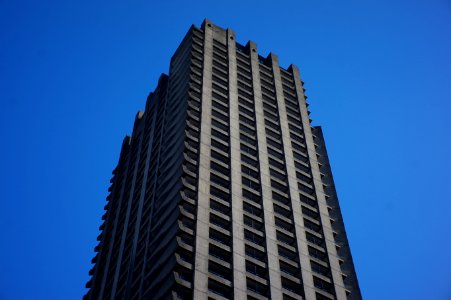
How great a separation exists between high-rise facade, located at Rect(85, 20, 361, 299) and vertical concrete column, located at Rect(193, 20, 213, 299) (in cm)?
11

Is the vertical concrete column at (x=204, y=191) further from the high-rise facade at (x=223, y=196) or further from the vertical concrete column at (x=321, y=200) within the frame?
the vertical concrete column at (x=321, y=200)

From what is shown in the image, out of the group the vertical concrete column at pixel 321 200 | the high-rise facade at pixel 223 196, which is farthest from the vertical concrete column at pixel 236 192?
the vertical concrete column at pixel 321 200

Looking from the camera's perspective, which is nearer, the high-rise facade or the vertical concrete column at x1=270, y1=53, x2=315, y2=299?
the high-rise facade

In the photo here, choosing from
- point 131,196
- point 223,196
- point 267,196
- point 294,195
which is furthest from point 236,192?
point 131,196

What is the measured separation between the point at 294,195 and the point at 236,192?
28.1ft

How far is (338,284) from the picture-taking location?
57.3 meters

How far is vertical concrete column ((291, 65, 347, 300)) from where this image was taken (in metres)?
57.8

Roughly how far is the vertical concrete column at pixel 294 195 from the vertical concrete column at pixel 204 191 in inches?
407

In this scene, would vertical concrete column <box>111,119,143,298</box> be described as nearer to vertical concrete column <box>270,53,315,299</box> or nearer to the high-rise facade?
the high-rise facade

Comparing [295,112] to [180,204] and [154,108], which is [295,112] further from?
[180,204]

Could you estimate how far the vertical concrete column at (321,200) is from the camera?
57803 millimetres

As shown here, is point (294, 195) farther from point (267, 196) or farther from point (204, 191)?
point (204, 191)

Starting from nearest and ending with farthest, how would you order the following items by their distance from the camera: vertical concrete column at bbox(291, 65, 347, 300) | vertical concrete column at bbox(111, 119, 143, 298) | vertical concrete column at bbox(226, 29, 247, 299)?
vertical concrete column at bbox(226, 29, 247, 299), vertical concrete column at bbox(291, 65, 347, 300), vertical concrete column at bbox(111, 119, 143, 298)

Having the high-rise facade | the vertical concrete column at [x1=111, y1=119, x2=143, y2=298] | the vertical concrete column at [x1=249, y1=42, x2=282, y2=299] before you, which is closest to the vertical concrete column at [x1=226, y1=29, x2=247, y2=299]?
the high-rise facade
